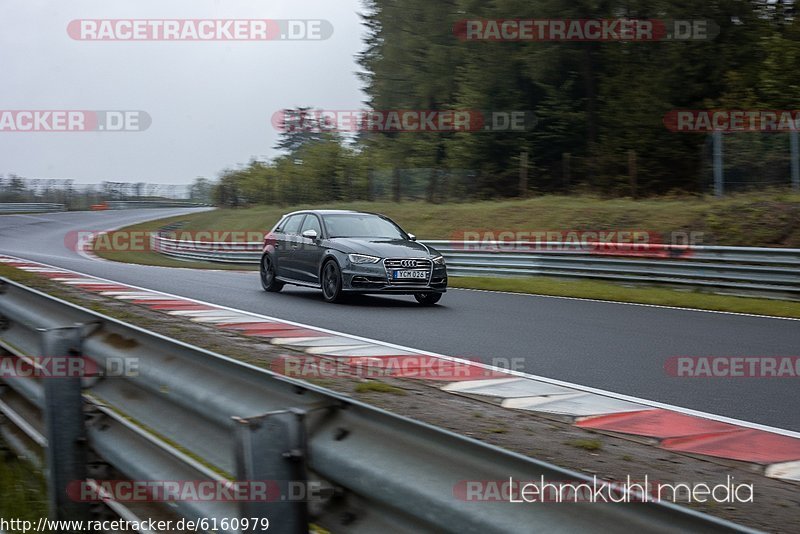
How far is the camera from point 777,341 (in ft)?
32.9

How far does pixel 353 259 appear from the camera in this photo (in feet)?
45.0

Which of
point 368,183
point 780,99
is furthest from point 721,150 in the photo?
point 368,183

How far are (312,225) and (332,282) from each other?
5.23 ft

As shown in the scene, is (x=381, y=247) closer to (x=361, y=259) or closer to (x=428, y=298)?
(x=361, y=259)

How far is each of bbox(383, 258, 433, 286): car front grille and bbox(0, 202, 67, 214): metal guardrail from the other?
57308mm

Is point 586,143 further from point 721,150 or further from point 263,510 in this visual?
point 263,510

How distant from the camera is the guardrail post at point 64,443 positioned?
3.69 meters

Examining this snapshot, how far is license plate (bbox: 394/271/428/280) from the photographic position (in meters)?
13.6
